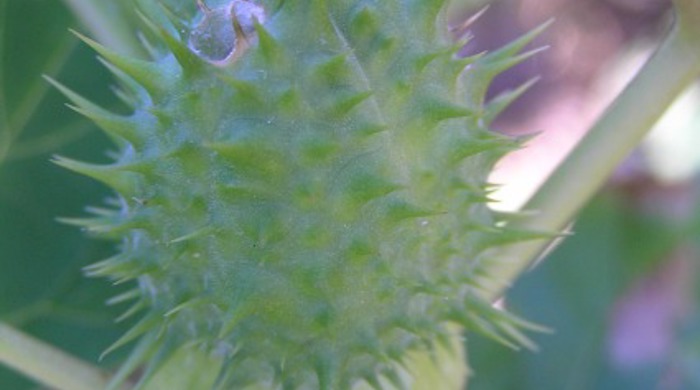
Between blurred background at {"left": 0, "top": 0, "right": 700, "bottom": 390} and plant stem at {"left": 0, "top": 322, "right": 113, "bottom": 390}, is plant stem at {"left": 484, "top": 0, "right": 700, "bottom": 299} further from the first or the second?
plant stem at {"left": 0, "top": 322, "right": 113, "bottom": 390}

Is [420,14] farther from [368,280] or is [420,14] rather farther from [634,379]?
[634,379]

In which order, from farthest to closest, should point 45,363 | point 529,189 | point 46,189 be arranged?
point 529,189 → point 46,189 → point 45,363

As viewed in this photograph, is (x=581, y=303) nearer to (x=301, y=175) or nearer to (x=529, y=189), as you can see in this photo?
(x=529, y=189)

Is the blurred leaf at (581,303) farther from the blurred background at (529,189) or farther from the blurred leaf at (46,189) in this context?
the blurred leaf at (46,189)

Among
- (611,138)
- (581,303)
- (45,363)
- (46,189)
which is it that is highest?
(611,138)

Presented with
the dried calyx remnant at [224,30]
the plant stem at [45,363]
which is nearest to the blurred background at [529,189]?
the plant stem at [45,363]

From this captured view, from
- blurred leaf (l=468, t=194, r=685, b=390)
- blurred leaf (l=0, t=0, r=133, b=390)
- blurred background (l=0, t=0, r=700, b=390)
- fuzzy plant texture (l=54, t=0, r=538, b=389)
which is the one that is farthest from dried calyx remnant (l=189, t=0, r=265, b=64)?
blurred leaf (l=468, t=194, r=685, b=390)

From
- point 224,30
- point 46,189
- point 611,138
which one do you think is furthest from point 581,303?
point 224,30

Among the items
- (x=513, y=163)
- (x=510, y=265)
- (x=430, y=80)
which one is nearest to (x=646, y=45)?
(x=513, y=163)
